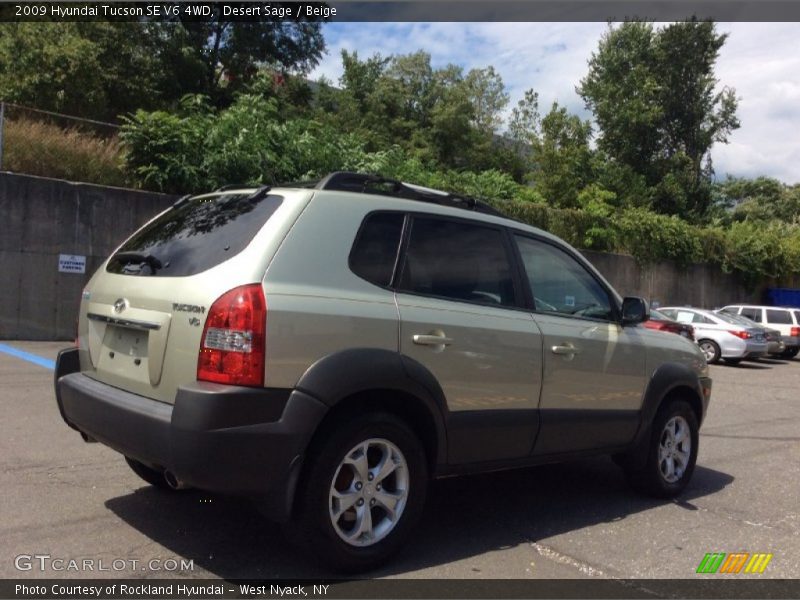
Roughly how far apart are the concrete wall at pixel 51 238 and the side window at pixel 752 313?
18.1 metres

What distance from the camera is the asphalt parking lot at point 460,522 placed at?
13.0 ft

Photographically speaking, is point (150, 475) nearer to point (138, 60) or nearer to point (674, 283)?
point (138, 60)

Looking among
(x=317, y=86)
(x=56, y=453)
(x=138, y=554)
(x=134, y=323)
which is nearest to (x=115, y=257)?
(x=134, y=323)

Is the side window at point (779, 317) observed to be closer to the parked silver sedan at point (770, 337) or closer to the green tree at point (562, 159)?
the parked silver sedan at point (770, 337)

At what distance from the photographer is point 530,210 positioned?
24719 millimetres

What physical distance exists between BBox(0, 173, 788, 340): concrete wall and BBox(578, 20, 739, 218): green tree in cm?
3354

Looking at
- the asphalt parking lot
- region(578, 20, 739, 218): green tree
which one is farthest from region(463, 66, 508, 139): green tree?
the asphalt parking lot

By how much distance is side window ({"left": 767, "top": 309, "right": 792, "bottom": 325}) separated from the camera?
23.1m

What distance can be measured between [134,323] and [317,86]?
41.9 m

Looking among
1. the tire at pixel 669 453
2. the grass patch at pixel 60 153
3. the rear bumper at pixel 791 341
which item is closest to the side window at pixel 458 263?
the tire at pixel 669 453

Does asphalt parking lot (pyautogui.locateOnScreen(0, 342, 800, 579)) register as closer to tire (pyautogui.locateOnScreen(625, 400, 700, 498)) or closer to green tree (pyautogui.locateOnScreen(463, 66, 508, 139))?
tire (pyautogui.locateOnScreen(625, 400, 700, 498))

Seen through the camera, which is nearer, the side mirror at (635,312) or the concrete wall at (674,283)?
the side mirror at (635,312)

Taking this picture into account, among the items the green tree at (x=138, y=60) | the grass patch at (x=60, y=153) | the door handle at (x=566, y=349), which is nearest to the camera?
the door handle at (x=566, y=349)

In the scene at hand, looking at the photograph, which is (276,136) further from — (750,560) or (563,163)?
(563,163)
